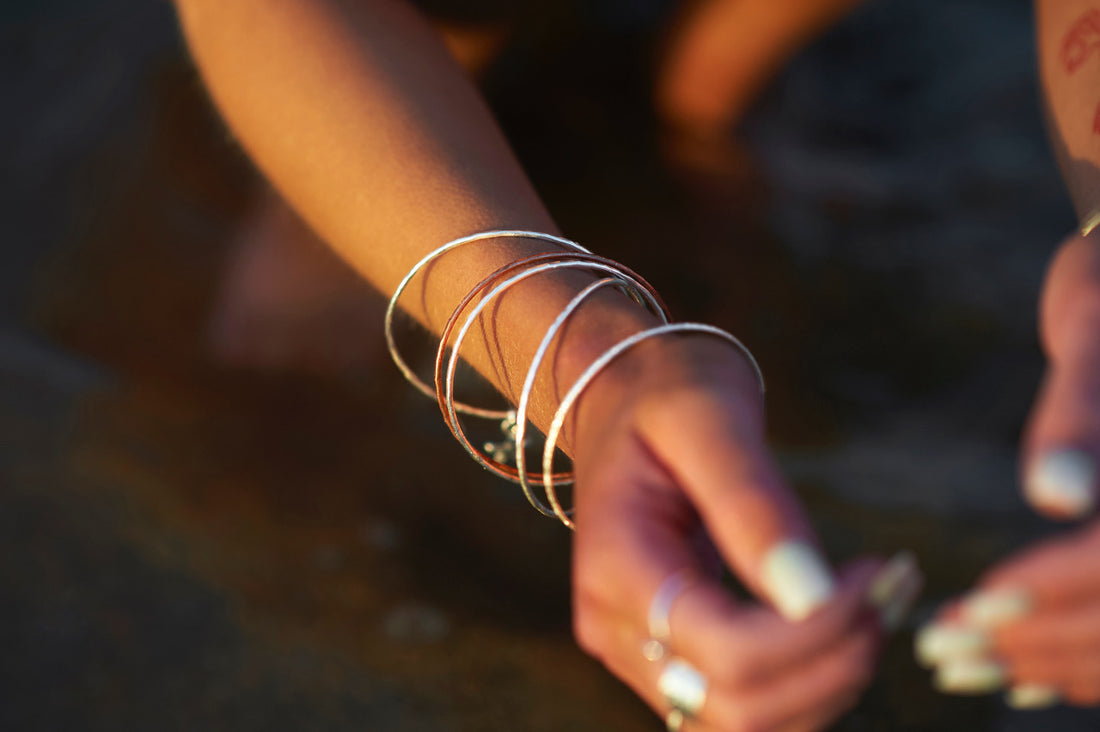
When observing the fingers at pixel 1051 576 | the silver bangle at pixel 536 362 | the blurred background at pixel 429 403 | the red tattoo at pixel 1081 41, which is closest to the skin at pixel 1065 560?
the fingers at pixel 1051 576

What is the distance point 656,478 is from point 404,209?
37 centimetres

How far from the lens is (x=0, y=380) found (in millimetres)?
1125

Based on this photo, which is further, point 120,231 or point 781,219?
point 781,219

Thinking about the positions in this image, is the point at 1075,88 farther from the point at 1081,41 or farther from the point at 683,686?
the point at 683,686

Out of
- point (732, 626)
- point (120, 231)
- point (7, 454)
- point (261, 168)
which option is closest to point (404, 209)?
point (261, 168)

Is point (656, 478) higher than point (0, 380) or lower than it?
higher

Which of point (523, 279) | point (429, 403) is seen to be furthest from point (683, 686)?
point (429, 403)

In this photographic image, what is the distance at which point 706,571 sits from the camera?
488 millimetres

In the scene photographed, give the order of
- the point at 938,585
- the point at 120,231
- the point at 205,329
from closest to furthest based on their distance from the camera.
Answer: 1. the point at 938,585
2. the point at 205,329
3. the point at 120,231

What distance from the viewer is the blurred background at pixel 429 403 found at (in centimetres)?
88

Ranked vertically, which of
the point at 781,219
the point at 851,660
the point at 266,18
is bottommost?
the point at 781,219

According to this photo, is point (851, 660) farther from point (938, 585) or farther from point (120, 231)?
point (120, 231)

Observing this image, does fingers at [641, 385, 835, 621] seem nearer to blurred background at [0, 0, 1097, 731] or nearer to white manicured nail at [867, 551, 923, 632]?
white manicured nail at [867, 551, 923, 632]

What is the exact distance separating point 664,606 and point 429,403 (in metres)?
0.84
